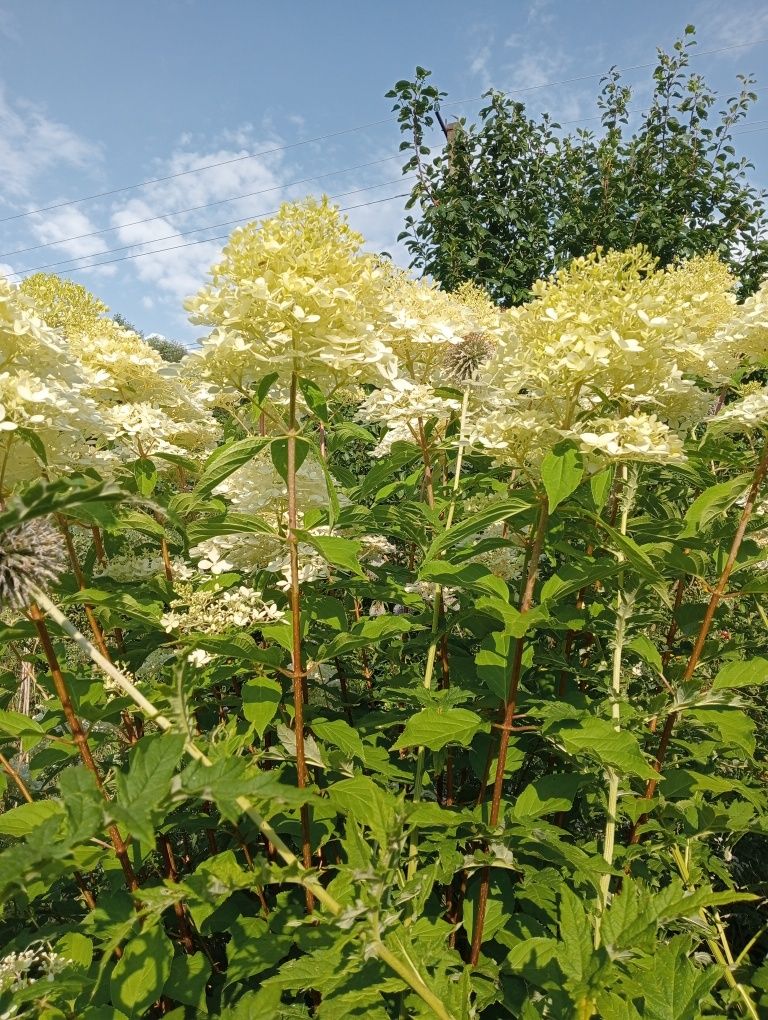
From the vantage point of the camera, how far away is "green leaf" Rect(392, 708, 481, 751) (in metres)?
1.81

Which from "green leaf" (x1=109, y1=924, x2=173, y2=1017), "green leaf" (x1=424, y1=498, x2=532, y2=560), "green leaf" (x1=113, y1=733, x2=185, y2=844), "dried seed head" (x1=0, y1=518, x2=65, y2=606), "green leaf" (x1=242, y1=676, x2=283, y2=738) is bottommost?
"green leaf" (x1=109, y1=924, x2=173, y2=1017)

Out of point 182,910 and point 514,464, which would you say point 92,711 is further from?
point 514,464

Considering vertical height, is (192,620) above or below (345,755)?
above

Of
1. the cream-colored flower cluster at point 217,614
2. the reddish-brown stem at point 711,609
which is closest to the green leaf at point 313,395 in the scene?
the cream-colored flower cluster at point 217,614

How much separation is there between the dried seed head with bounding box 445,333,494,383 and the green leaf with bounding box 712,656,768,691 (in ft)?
5.88

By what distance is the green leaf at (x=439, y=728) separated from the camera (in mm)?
1806

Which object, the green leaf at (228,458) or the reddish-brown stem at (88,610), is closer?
the green leaf at (228,458)

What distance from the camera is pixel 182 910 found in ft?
6.68

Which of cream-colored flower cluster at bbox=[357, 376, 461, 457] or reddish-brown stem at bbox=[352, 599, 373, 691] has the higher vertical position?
cream-colored flower cluster at bbox=[357, 376, 461, 457]

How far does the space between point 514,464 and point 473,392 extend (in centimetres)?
97

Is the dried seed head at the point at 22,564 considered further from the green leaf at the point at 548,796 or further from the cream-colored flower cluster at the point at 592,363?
the green leaf at the point at 548,796

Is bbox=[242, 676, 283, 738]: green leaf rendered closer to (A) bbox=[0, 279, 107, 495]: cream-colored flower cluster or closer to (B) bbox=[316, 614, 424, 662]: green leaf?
(B) bbox=[316, 614, 424, 662]: green leaf

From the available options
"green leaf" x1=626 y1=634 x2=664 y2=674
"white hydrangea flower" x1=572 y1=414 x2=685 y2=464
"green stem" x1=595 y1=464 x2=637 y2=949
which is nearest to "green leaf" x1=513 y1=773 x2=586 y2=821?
"green stem" x1=595 y1=464 x2=637 y2=949

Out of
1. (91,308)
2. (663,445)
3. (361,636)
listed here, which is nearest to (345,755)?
(361,636)
